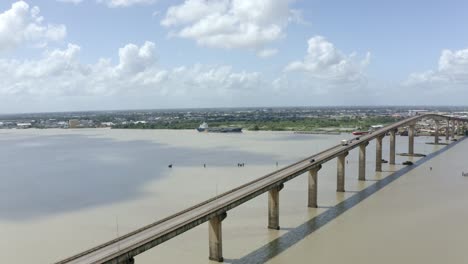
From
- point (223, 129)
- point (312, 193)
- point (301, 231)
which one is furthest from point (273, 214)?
point (223, 129)

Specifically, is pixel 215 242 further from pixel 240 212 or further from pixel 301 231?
pixel 240 212

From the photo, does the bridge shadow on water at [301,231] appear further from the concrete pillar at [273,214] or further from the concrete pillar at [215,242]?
the concrete pillar at [273,214]

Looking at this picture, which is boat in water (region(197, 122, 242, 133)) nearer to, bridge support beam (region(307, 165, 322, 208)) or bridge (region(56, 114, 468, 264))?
bridge (region(56, 114, 468, 264))

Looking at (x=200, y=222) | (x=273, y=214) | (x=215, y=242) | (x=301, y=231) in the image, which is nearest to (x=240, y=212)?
(x=273, y=214)

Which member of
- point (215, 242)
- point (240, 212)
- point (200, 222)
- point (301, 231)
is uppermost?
point (200, 222)

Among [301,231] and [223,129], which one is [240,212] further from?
[223,129]

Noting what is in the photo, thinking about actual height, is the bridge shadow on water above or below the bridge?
below

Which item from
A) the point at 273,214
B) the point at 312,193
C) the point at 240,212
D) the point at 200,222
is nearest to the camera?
the point at 200,222

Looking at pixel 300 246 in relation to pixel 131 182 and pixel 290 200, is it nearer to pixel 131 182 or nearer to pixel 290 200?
pixel 290 200

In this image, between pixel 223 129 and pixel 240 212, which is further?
pixel 223 129

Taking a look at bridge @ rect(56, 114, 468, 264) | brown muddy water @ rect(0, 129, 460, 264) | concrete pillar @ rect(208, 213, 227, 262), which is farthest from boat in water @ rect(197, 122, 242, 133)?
concrete pillar @ rect(208, 213, 227, 262)

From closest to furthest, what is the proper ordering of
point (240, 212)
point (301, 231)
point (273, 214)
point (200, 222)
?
point (200, 222)
point (301, 231)
point (273, 214)
point (240, 212)

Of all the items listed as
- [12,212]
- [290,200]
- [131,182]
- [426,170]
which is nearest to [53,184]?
[131,182]

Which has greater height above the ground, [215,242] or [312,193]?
[312,193]
